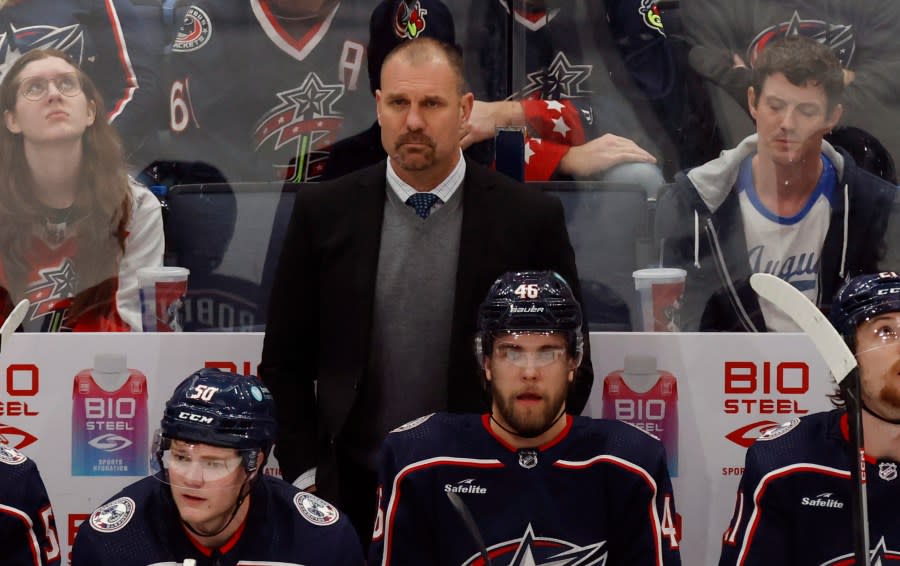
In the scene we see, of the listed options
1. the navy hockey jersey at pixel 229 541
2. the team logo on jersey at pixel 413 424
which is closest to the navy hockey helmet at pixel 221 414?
the navy hockey jersey at pixel 229 541

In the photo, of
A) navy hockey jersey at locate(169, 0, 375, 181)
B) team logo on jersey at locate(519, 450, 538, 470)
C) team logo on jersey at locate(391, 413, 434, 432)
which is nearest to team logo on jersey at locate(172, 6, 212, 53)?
navy hockey jersey at locate(169, 0, 375, 181)

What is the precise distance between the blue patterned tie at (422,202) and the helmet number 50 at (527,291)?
44 cm

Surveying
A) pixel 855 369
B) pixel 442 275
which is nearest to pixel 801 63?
pixel 442 275

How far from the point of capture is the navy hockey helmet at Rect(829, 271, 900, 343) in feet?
9.11

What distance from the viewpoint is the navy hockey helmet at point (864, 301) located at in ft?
9.11

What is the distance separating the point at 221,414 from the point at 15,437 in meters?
0.99

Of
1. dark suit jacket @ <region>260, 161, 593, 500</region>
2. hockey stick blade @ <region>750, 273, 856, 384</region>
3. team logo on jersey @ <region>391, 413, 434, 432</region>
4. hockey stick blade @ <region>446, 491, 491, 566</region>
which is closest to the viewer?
hockey stick blade @ <region>750, 273, 856, 384</region>

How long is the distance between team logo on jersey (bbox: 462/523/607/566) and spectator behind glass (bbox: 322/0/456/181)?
4.18 feet

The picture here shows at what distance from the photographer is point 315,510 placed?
2799 millimetres

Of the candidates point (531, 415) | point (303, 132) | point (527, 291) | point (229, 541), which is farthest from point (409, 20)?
point (229, 541)

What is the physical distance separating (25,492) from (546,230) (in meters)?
1.25

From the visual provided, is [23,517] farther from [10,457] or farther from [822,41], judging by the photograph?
[822,41]

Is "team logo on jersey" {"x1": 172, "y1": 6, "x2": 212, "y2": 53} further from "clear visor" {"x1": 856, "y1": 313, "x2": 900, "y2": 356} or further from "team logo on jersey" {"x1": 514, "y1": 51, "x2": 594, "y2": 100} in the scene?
"clear visor" {"x1": 856, "y1": 313, "x2": 900, "y2": 356}

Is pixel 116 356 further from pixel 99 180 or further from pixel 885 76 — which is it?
pixel 885 76
